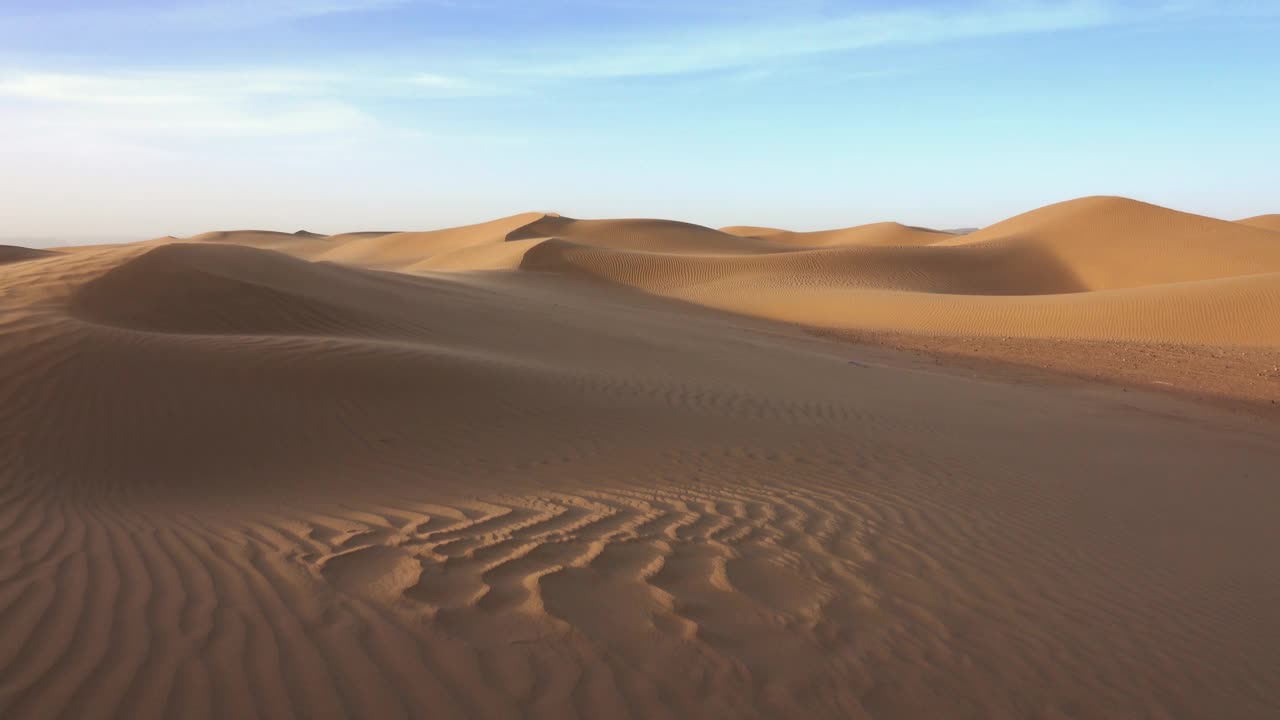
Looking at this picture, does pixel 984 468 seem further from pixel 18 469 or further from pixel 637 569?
pixel 18 469

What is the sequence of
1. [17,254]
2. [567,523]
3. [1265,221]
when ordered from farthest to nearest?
[1265,221] < [17,254] < [567,523]

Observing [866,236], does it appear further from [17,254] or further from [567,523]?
[567,523]

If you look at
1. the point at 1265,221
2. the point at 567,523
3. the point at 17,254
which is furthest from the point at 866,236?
the point at 567,523

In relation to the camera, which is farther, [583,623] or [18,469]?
[18,469]

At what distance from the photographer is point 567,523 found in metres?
4.79

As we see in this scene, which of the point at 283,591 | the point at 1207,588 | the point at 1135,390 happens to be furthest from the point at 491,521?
the point at 1135,390

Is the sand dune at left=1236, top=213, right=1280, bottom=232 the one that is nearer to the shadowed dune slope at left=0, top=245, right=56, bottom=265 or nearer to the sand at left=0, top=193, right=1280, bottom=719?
the sand at left=0, top=193, right=1280, bottom=719

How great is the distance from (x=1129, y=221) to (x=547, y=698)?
52635 mm

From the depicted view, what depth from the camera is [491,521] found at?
4.77 metres

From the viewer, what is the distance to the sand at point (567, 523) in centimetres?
306

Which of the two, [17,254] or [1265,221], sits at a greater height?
[1265,221]

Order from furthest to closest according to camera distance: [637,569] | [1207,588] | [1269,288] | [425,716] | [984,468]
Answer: [1269,288] → [984,468] → [1207,588] → [637,569] → [425,716]

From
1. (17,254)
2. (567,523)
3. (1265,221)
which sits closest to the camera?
(567,523)

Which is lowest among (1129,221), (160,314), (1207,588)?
(1207,588)
